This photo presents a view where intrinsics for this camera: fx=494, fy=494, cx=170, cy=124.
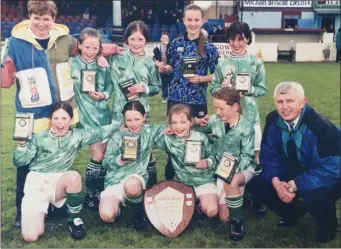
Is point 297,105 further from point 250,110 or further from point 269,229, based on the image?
point 269,229

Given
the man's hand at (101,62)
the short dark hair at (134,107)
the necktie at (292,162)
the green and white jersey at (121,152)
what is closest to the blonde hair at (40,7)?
the man's hand at (101,62)

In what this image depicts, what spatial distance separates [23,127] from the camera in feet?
8.05

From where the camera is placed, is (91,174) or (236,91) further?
(91,174)

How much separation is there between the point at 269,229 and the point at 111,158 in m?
0.89

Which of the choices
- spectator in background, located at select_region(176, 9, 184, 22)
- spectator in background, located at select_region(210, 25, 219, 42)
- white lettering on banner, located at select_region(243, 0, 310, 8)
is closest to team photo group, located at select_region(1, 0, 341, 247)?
spectator in background, located at select_region(210, 25, 219, 42)

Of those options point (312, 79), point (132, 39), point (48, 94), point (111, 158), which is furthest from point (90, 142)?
point (312, 79)

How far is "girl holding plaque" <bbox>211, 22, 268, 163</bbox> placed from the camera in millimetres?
2578

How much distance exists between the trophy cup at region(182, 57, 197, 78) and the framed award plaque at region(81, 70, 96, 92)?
477 millimetres

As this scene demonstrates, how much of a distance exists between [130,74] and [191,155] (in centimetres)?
53

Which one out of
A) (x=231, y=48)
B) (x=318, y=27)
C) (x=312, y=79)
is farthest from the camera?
(x=312, y=79)

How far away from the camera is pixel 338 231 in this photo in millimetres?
2492

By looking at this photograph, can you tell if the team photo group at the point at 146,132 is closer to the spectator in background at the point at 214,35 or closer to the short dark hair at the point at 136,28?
the short dark hair at the point at 136,28

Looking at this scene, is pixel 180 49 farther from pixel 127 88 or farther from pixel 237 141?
pixel 237 141

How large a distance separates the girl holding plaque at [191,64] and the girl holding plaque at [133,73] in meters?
0.09
